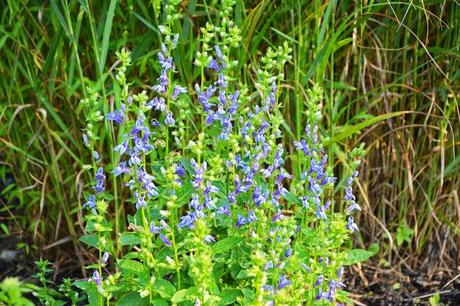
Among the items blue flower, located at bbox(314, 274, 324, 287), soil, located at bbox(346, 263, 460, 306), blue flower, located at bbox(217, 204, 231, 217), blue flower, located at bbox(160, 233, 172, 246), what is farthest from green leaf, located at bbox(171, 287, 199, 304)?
soil, located at bbox(346, 263, 460, 306)

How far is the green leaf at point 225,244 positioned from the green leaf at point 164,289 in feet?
0.48

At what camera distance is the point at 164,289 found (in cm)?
207

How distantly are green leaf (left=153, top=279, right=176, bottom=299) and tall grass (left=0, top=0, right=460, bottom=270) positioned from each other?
0.66 m

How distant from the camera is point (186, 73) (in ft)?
8.71

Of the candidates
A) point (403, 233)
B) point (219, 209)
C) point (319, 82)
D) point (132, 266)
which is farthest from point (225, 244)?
point (403, 233)

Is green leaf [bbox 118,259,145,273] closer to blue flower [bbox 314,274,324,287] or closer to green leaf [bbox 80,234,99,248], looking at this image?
green leaf [bbox 80,234,99,248]

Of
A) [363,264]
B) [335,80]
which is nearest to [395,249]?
[363,264]

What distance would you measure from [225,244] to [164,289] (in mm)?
189

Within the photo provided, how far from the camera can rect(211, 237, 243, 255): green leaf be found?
6.72 ft

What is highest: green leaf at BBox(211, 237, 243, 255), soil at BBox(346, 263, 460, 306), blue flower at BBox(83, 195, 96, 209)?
blue flower at BBox(83, 195, 96, 209)

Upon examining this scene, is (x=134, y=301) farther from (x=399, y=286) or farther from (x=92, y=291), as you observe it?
(x=399, y=286)

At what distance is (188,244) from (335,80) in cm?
106

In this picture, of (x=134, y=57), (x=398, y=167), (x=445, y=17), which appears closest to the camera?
(x=134, y=57)

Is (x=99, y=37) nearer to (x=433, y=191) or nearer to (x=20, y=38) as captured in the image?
(x=20, y=38)
